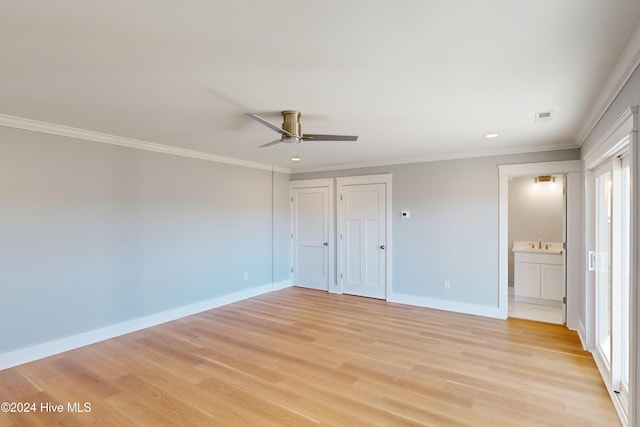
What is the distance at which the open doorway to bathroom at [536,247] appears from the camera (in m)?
5.03

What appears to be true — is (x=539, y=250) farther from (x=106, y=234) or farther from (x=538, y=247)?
(x=106, y=234)

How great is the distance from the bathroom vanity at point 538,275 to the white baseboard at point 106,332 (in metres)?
4.62

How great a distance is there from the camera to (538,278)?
521cm

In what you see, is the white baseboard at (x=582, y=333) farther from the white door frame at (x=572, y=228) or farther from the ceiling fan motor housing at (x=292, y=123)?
the ceiling fan motor housing at (x=292, y=123)

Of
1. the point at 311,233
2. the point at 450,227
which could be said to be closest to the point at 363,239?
the point at 311,233

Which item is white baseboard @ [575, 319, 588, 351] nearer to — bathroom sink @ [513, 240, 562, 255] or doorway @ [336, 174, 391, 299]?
bathroom sink @ [513, 240, 562, 255]

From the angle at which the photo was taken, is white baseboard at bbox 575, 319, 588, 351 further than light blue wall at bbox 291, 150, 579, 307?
No

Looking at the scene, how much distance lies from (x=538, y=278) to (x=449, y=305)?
1632mm

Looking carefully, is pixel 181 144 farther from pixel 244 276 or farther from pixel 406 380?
pixel 406 380

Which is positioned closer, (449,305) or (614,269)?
(614,269)

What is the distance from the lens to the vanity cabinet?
5.05 meters

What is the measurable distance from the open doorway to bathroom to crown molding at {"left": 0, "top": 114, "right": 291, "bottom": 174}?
4625 millimetres

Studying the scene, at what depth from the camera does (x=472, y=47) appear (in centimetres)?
181

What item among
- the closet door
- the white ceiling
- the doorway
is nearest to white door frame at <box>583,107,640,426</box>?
the white ceiling
